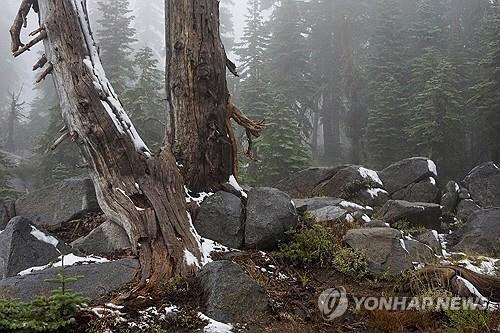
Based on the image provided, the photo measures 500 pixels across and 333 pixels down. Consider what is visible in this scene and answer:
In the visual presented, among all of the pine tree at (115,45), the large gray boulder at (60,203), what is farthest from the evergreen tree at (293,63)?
the large gray boulder at (60,203)

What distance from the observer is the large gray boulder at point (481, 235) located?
11101 mm

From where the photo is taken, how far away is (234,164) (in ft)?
29.1

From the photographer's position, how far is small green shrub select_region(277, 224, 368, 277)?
7.14m

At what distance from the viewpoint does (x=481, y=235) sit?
11.6 metres

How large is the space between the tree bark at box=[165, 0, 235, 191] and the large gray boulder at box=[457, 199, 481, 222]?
10736mm

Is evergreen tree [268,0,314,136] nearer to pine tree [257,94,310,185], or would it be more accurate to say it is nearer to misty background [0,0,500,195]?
misty background [0,0,500,195]

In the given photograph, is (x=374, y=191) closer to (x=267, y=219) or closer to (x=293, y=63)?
(x=267, y=219)

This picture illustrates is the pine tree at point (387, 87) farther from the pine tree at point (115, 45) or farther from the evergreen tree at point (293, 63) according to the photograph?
the pine tree at point (115, 45)

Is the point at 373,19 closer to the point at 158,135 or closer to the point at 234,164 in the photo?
the point at 158,135

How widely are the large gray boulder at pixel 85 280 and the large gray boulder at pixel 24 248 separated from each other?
571mm

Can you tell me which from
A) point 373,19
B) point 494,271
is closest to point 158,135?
point 494,271

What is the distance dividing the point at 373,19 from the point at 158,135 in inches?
737

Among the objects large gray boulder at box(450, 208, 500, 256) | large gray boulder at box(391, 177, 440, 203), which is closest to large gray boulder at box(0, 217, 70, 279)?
large gray boulder at box(450, 208, 500, 256)

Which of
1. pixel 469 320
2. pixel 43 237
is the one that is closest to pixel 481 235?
pixel 469 320
